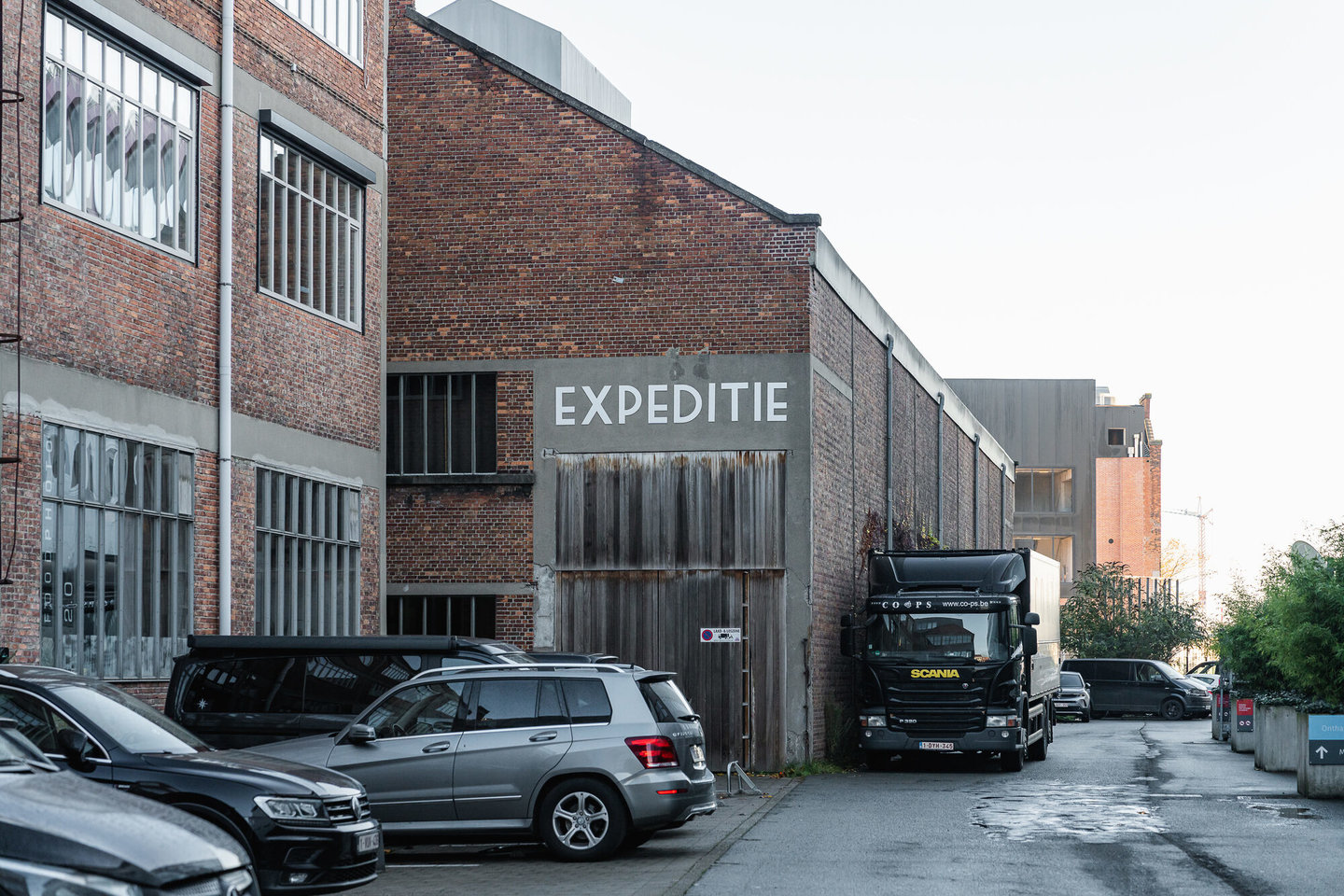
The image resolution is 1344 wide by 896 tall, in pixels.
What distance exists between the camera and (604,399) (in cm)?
2486

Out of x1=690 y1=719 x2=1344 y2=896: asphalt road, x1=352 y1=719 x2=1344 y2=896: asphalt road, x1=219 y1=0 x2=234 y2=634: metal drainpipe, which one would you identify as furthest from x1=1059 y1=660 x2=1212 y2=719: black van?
x1=219 y1=0 x2=234 y2=634: metal drainpipe

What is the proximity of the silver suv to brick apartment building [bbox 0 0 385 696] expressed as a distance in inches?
173

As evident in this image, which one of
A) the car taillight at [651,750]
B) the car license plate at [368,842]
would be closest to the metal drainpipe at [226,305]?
the car taillight at [651,750]

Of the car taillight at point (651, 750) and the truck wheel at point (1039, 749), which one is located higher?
the car taillight at point (651, 750)

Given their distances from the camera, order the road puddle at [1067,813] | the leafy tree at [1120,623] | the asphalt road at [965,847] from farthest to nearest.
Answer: the leafy tree at [1120,623] → the road puddle at [1067,813] → the asphalt road at [965,847]

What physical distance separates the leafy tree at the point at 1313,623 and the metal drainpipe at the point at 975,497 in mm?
21341

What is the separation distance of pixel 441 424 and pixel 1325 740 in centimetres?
1314

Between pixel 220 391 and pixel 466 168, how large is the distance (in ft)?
22.8

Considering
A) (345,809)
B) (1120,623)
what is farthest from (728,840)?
(1120,623)

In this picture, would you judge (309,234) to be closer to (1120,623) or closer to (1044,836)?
(1044,836)

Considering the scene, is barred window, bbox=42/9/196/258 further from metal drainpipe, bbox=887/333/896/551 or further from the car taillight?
metal drainpipe, bbox=887/333/896/551

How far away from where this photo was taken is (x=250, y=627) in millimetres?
20875

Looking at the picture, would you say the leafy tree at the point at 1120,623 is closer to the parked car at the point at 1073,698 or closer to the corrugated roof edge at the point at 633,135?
the parked car at the point at 1073,698

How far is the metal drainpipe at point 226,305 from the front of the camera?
20000 mm
